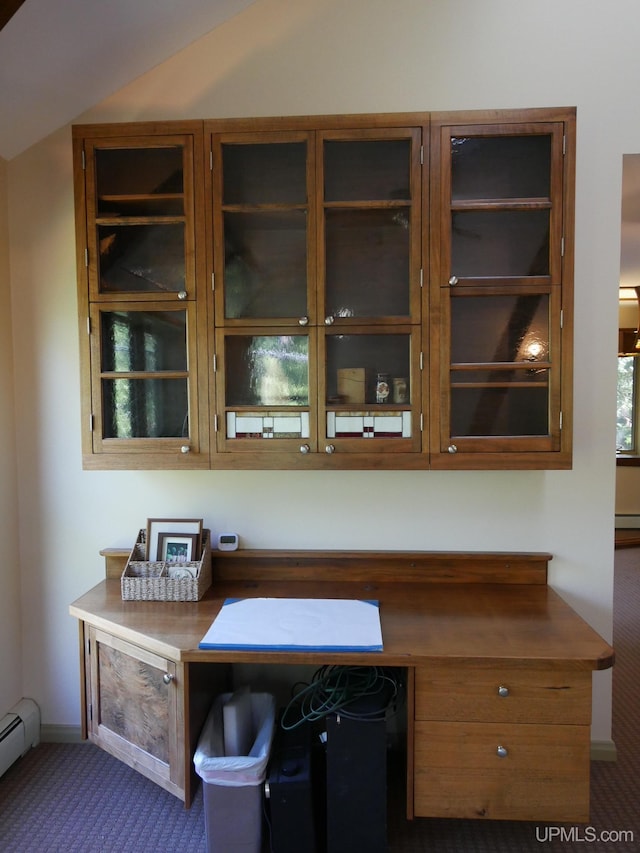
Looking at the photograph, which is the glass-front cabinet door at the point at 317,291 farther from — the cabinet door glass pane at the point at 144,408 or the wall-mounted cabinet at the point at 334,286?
the cabinet door glass pane at the point at 144,408

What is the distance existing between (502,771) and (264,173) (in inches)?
73.9

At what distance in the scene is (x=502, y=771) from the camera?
1.32 m

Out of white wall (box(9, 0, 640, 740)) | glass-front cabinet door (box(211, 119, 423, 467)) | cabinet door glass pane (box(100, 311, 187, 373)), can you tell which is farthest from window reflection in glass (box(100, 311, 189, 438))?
white wall (box(9, 0, 640, 740))

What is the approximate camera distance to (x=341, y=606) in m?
1.60

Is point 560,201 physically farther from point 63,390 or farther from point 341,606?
point 63,390

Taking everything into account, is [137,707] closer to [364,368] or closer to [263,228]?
[364,368]

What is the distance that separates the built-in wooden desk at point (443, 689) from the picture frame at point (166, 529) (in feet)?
0.64

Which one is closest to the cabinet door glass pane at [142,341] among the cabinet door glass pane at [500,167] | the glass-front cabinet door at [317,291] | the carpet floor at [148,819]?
the glass-front cabinet door at [317,291]

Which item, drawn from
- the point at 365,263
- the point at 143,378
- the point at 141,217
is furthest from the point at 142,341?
the point at 365,263

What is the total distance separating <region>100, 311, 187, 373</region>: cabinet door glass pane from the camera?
1618mm

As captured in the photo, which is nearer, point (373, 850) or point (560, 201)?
point (373, 850)

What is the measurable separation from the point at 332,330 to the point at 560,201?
79 cm

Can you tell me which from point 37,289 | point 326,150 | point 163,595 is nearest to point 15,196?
point 37,289

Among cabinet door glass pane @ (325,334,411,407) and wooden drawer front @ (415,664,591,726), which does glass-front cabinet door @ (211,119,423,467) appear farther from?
wooden drawer front @ (415,664,591,726)
